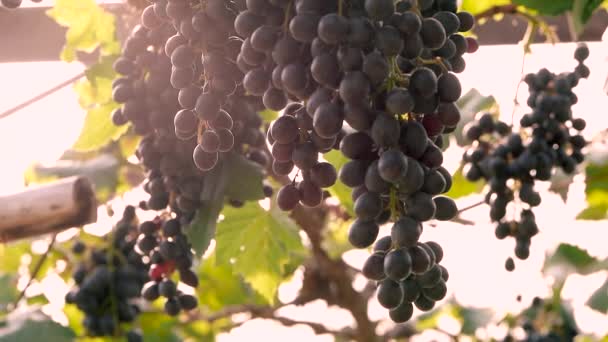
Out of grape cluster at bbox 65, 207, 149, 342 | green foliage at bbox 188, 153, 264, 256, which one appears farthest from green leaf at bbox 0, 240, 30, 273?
green foliage at bbox 188, 153, 264, 256

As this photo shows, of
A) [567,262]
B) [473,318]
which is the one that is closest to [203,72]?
[567,262]

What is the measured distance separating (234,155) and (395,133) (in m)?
0.64

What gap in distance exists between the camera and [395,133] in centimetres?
58

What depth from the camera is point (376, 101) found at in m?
0.61

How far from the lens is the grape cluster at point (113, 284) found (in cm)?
155

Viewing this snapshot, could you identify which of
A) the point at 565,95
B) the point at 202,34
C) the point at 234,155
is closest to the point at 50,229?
the point at 234,155

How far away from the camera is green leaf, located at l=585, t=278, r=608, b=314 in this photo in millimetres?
1429

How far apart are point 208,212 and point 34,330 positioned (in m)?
0.46

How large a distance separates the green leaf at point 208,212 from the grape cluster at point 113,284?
359 millimetres

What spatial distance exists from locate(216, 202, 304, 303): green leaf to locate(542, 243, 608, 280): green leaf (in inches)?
30.9

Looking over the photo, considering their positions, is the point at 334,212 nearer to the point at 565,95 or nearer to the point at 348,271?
the point at 348,271

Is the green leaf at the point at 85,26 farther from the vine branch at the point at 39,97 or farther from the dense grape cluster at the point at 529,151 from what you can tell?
the dense grape cluster at the point at 529,151

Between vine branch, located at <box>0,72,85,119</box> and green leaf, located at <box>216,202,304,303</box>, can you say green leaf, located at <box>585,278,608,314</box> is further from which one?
vine branch, located at <box>0,72,85,119</box>

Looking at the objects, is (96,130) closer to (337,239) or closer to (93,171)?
(93,171)
